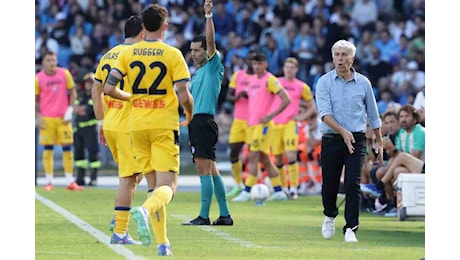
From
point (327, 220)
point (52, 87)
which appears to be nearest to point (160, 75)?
point (327, 220)

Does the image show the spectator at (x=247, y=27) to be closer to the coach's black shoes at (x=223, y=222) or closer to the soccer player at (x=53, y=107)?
the soccer player at (x=53, y=107)

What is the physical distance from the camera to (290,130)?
→ 22.1m

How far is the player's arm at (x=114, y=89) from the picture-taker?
1133cm

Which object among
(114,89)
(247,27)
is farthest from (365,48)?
(114,89)

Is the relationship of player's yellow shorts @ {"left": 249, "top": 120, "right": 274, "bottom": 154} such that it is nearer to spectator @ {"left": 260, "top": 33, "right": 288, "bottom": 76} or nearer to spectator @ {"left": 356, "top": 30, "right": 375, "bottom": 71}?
spectator @ {"left": 260, "top": 33, "right": 288, "bottom": 76}

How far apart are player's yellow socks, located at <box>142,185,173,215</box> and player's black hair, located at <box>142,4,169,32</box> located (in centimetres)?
144

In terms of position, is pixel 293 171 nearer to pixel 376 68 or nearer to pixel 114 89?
pixel 114 89

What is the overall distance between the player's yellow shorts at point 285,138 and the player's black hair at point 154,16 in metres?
11.0

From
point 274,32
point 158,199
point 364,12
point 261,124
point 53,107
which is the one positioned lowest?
point 158,199

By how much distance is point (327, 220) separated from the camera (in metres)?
13.7

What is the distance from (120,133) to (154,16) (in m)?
2.10

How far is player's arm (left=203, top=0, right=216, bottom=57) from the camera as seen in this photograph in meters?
12.9

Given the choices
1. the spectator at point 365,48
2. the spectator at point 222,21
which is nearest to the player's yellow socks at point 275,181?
the spectator at point 365,48

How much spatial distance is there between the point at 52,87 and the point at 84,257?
1209 centimetres
